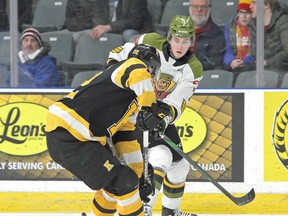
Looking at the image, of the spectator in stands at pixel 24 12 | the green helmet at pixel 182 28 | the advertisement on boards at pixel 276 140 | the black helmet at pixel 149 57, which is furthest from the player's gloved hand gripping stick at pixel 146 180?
the spectator in stands at pixel 24 12

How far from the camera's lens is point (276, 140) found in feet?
19.6

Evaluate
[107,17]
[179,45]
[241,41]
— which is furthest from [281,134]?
[107,17]

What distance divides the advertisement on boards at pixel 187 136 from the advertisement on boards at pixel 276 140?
162mm

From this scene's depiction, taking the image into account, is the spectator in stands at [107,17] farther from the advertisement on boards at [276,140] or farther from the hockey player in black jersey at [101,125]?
the hockey player in black jersey at [101,125]

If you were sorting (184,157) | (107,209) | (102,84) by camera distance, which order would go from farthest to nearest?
(184,157), (107,209), (102,84)

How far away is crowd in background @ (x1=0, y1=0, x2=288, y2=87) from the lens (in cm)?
607

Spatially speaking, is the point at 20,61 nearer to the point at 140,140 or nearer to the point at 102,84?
the point at 140,140

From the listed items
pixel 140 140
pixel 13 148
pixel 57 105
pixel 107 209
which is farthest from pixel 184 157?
pixel 13 148

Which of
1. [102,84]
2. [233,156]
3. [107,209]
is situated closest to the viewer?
[102,84]

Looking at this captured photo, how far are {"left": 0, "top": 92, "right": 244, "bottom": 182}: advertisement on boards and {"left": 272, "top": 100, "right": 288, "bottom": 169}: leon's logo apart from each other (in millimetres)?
212

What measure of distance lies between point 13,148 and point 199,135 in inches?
46.8

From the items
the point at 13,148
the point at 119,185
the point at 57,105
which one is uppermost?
the point at 57,105

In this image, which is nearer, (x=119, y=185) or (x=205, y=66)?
(x=119, y=185)

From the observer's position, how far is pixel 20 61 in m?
6.20
